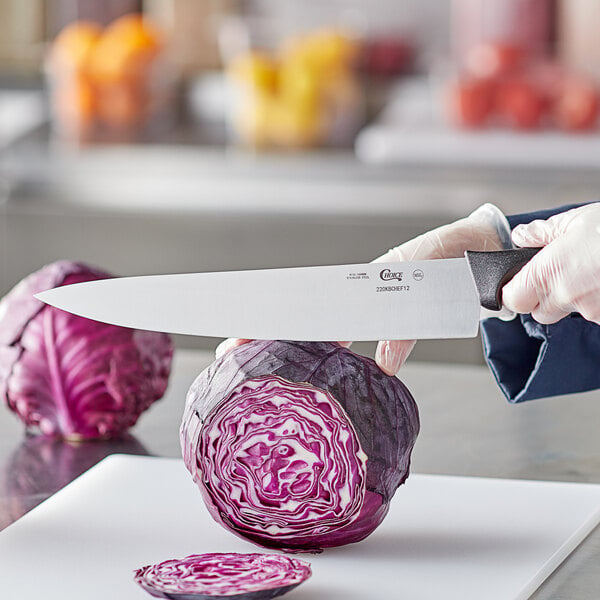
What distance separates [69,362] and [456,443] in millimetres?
379

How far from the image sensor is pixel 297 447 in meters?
0.93

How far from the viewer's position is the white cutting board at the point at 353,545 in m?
0.89

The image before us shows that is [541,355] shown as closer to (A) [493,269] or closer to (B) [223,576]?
(A) [493,269]

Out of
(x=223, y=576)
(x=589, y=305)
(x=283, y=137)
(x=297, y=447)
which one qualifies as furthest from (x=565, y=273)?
(x=283, y=137)

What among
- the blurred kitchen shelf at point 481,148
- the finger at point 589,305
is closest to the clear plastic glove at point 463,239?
the finger at point 589,305

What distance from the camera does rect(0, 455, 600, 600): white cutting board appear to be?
35.1 inches

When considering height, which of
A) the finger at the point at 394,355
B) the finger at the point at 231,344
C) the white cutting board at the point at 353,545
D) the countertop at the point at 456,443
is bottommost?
the countertop at the point at 456,443

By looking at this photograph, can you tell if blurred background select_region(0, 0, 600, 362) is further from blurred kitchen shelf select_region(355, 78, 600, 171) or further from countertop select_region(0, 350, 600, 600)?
countertop select_region(0, 350, 600, 600)

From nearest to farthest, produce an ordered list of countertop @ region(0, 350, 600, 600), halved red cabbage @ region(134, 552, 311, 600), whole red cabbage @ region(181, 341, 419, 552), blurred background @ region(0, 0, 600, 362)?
halved red cabbage @ region(134, 552, 311, 600) < whole red cabbage @ region(181, 341, 419, 552) < countertop @ region(0, 350, 600, 600) < blurred background @ region(0, 0, 600, 362)

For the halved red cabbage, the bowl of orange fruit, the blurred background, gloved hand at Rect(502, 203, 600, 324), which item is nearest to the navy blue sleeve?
gloved hand at Rect(502, 203, 600, 324)

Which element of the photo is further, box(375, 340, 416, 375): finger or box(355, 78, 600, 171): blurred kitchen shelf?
box(355, 78, 600, 171): blurred kitchen shelf

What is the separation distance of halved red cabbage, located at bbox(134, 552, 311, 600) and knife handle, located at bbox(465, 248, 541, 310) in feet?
0.92

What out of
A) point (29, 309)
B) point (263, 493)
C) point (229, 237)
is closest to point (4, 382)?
point (29, 309)

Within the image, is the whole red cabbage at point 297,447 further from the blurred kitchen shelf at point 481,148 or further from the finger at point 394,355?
the blurred kitchen shelf at point 481,148
